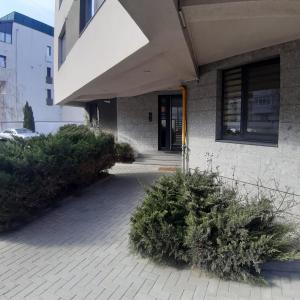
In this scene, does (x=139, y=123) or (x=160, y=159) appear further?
(x=139, y=123)

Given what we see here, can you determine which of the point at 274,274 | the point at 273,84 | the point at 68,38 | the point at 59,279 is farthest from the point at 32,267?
the point at 68,38

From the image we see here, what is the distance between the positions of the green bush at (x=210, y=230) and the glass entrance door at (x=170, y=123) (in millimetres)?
8229

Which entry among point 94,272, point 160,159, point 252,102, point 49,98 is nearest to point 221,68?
point 252,102

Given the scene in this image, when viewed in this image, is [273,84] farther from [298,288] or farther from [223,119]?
[298,288]

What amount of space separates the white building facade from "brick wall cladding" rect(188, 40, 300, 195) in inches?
1243

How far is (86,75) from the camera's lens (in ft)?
26.7

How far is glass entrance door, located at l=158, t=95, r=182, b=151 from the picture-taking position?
12.2m

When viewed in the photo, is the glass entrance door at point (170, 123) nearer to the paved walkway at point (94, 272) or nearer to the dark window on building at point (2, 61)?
the paved walkway at point (94, 272)

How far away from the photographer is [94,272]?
350cm

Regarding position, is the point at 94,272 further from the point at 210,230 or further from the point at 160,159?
the point at 160,159

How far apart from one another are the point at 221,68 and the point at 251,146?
1.77 meters

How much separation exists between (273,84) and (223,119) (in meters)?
1.43

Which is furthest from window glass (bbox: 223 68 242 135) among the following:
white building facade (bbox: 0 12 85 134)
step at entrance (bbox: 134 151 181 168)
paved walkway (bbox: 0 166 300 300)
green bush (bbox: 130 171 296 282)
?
white building facade (bbox: 0 12 85 134)

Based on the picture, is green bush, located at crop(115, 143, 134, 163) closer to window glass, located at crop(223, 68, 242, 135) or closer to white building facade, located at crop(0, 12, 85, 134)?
window glass, located at crop(223, 68, 242, 135)
